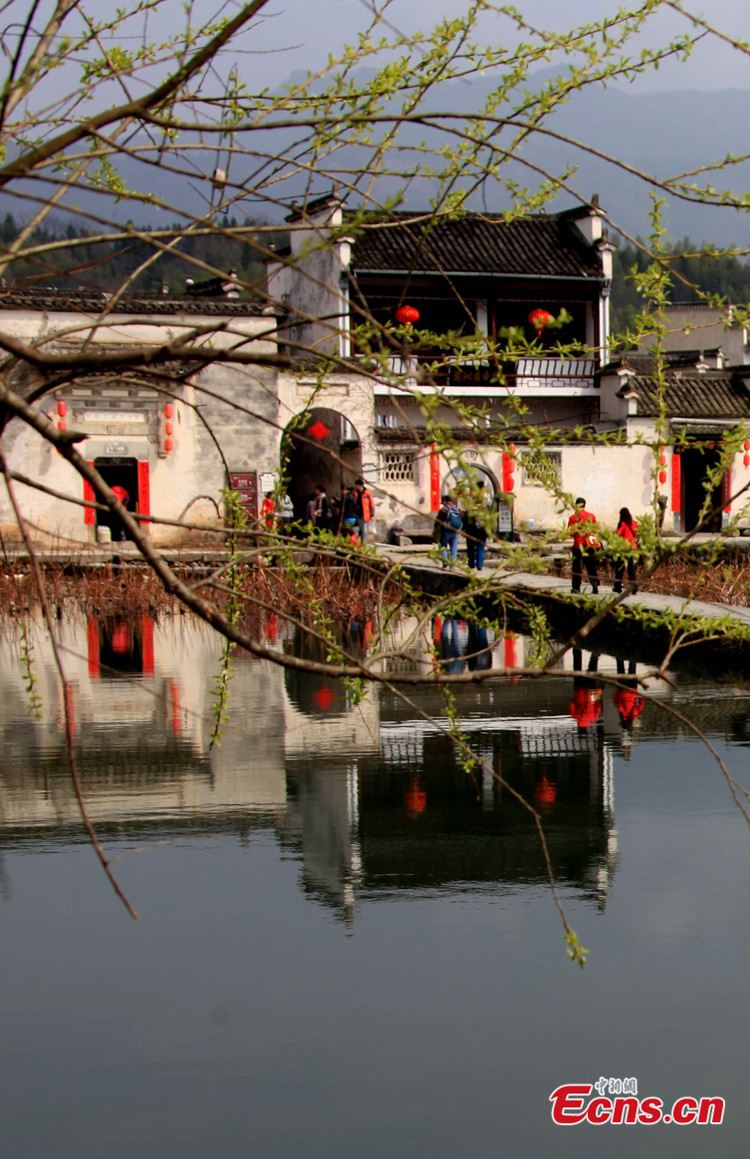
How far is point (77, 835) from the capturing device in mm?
7758

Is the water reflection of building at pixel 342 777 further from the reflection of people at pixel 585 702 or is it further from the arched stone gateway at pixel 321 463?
the arched stone gateway at pixel 321 463

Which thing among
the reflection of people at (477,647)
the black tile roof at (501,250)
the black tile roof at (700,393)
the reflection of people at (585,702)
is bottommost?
the reflection of people at (585,702)

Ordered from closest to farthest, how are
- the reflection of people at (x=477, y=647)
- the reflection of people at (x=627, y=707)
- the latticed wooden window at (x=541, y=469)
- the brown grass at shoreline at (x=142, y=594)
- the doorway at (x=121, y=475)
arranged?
the latticed wooden window at (x=541, y=469) → the reflection of people at (x=627, y=707) → the reflection of people at (x=477, y=647) → the brown grass at shoreline at (x=142, y=594) → the doorway at (x=121, y=475)

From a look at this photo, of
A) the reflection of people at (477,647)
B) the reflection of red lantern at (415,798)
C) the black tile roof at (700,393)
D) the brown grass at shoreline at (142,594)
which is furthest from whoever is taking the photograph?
the black tile roof at (700,393)

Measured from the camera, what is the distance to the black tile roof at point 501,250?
36219 mm

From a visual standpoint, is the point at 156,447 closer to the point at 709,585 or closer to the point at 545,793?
the point at 709,585

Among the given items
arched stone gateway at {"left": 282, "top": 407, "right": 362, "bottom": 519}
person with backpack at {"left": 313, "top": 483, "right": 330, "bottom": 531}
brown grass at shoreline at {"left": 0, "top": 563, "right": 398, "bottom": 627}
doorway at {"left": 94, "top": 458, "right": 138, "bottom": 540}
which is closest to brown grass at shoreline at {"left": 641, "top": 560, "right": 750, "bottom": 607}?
brown grass at shoreline at {"left": 0, "top": 563, "right": 398, "bottom": 627}

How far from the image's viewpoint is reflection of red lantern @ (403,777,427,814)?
8.27m
